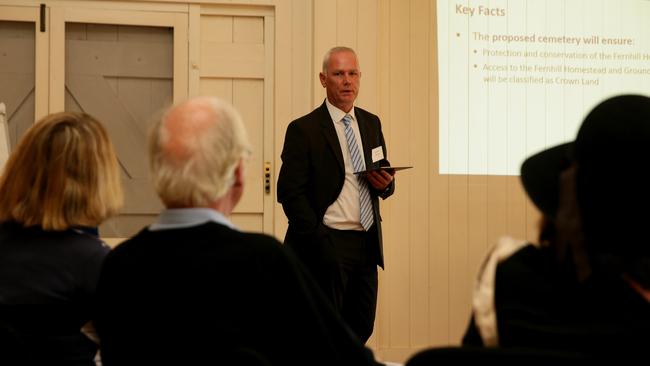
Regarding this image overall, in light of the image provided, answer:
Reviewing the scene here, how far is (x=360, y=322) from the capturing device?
4.02 m

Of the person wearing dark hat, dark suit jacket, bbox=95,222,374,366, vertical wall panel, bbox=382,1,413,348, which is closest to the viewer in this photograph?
the person wearing dark hat

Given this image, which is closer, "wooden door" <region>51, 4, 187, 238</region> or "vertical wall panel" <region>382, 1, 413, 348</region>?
"wooden door" <region>51, 4, 187, 238</region>

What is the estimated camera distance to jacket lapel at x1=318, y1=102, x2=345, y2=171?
158 inches

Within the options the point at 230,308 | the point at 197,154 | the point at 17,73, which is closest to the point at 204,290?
the point at 230,308

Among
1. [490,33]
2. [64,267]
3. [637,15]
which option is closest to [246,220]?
[490,33]

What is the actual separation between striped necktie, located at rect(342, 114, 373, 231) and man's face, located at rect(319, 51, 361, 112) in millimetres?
132

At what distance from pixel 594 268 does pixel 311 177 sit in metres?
2.71

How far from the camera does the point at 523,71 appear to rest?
5434mm

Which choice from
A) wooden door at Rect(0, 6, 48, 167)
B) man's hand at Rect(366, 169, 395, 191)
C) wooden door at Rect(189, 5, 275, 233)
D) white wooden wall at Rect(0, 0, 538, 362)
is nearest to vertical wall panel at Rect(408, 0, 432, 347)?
white wooden wall at Rect(0, 0, 538, 362)

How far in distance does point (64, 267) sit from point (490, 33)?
4.02 meters

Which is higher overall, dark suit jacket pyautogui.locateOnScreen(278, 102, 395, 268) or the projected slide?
the projected slide

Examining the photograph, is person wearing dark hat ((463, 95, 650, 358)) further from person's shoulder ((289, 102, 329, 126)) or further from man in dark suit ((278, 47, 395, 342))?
person's shoulder ((289, 102, 329, 126))

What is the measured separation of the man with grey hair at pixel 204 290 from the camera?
1545 mm

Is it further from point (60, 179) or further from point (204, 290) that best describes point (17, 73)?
point (204, 290)
